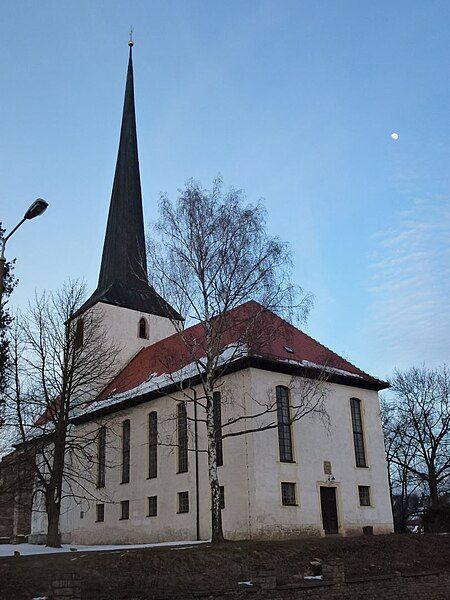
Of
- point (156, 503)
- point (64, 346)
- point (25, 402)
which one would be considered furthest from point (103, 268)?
point (156, 503)

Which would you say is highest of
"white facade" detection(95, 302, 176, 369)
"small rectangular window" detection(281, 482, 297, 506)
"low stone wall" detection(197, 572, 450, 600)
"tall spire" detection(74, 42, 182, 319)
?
"tall spire" detection(74, 42, 182, 319)

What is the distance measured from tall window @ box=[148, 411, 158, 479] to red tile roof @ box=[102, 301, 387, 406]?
7.42 feet

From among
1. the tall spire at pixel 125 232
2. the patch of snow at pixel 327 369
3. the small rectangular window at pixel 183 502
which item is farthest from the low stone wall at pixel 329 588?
the tall spire at pixel 125 232

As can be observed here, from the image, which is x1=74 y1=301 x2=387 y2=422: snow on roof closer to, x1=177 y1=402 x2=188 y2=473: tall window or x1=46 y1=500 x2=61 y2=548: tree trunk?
x1=177 y1=402 x2=188 y2=473: tall window

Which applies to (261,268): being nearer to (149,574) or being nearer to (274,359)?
(274,359)

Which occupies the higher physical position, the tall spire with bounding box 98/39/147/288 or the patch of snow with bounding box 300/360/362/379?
the tall spire with bounding box 98/39/147/288

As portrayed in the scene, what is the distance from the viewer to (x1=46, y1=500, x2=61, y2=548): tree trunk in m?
27.0

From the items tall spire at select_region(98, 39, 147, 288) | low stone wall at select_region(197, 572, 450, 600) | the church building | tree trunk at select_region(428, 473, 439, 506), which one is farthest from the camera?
tree trunk at select_region(428, 473, 439, 506)

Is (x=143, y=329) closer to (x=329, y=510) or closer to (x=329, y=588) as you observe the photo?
(x=329, y=510)

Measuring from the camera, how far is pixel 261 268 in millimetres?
21984

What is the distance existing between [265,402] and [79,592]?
1372 cm

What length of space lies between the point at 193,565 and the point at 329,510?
9890 millimetres

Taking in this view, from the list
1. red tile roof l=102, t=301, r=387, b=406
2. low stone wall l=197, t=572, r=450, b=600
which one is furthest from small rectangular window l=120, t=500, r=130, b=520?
low stone wall l=197, t=572, r=450, b=600

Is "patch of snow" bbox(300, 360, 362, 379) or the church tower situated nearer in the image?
"patch of snow" bbox(300, 360, 362, 379)
